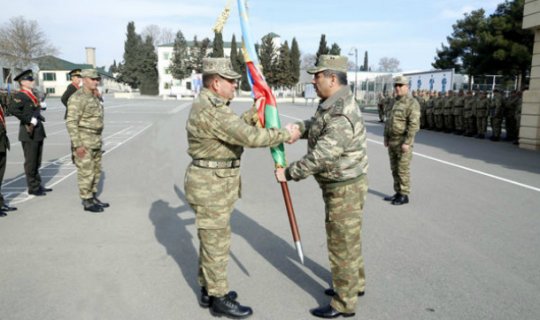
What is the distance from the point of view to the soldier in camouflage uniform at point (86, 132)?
591 centimetres

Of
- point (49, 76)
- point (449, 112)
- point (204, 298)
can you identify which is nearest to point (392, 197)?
point (204, 298)

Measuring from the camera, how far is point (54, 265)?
13.9ft

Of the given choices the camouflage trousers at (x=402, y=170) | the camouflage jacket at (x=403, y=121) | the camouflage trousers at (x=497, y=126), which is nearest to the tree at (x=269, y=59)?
the camouflage trousers at (x=497, y=126)

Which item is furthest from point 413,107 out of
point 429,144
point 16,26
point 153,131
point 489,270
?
point 16,26

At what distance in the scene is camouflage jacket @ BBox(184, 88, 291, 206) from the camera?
3088 mm

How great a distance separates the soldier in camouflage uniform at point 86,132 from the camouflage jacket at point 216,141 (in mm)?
3413

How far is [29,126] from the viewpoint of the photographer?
6.84m

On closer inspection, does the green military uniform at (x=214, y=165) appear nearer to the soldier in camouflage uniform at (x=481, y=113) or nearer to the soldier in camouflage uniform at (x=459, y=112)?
the soldier in camouflage uniform at (x=481, y=113)

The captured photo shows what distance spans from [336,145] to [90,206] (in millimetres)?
4463

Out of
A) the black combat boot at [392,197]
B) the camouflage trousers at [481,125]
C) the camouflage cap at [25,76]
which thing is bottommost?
the black combat boot at [392,197]

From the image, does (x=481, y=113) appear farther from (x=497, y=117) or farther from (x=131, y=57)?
(x=131, y=57)

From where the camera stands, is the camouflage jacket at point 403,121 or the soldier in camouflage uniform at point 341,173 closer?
the soldier in camouflage uniform at point 341,173

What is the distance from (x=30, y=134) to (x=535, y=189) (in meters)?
8.88

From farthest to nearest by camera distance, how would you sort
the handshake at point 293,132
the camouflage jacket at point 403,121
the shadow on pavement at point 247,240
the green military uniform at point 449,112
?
1. the green military uniform at point 449,112
2. the camouflage jacket at point 403,121
3. the shadow on pavement at point 247,240
4. the handshake at point 293,132
